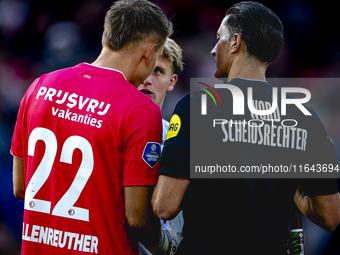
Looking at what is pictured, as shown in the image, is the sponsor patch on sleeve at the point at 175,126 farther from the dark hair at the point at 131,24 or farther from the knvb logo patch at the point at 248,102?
the dark hair at the point at 131,24

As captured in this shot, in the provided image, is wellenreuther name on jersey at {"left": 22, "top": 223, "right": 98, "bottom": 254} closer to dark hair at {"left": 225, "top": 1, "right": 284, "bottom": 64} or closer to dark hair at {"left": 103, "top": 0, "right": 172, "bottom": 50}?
dark hair at {"left": 103, "top": 0, "right": 172, "bottom": 50}

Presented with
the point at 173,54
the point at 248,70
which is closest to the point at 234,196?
the point at 248,70

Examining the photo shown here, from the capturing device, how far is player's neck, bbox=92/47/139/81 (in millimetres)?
1676

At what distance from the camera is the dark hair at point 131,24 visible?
1.68 m

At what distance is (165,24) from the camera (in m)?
1.76

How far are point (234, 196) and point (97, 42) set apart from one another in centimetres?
452

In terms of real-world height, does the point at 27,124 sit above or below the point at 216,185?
above

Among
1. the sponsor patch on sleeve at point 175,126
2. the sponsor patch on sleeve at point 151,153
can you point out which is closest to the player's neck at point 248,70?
the sponsor patch on sleeve at point 175,126

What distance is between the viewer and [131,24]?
1675mm

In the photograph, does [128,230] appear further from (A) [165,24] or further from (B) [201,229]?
(A) [165,24]

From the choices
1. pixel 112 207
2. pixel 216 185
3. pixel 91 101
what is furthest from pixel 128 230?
pixel 91 101

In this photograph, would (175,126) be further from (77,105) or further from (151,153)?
(77,105)

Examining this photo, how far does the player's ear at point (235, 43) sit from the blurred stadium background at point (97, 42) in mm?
3376

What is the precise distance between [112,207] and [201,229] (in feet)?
1.32
